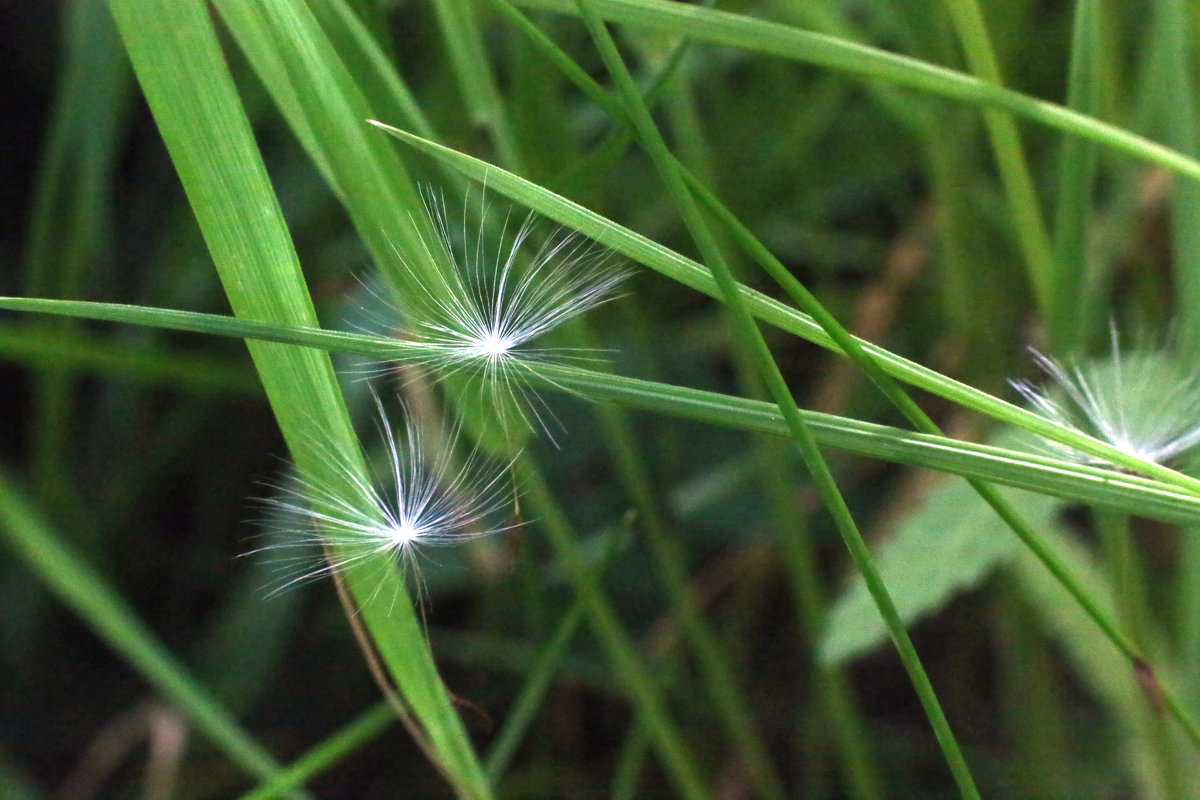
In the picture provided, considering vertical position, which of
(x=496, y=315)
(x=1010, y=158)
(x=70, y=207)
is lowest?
(x=496, y=315)

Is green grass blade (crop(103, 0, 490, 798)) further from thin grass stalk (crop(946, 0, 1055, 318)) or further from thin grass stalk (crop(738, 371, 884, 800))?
thin grass stalk (crop(738, 371, 884, 800))

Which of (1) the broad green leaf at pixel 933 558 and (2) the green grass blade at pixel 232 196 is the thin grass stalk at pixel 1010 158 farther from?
(2) the green grass blade at pixel 232 196

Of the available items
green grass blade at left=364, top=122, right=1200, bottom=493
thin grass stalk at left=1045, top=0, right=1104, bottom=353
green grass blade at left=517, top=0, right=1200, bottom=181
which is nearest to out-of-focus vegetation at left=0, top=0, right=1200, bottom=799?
thin grass stalk at left=1045, top=0, right=1104, bottom=353

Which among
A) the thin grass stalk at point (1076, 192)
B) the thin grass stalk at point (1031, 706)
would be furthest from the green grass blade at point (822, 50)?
the thin grass stalk at point (1031, 706)

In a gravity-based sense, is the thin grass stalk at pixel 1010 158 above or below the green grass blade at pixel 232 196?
above

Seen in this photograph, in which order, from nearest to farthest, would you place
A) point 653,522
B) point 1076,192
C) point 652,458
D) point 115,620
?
1. point 1076,192
2. point 653,522
3. point 115,620
4. point 652,458

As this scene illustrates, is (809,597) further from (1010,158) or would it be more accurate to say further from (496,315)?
(496,315)

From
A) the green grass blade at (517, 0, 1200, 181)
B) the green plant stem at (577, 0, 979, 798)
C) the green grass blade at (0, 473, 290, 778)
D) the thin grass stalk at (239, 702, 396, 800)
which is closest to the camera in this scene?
the green plant stem at (577, 0, 979, 798)

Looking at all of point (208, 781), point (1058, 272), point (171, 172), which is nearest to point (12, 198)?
point (171, 172)

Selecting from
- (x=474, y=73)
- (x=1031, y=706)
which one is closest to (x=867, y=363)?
(x=474, y=73)
